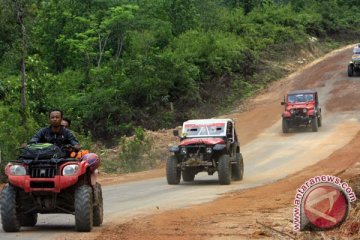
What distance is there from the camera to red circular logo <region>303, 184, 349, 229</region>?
915 centimetres

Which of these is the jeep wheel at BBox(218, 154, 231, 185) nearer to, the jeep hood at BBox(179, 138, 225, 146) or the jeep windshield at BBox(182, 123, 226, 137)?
the jeep hood at BBox(179, 138, 225, 146)

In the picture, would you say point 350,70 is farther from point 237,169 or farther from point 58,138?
point 58,138

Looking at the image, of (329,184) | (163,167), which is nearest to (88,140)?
(163,167)

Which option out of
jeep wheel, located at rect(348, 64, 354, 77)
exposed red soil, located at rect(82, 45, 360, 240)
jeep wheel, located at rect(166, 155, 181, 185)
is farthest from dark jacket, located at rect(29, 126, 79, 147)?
jeep wheel, located at rect(348, 64, 354, 77)

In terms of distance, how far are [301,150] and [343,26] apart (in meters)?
39.9

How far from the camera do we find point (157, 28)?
186 feet

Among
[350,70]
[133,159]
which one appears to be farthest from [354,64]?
[133,159]

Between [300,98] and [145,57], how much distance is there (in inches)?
448

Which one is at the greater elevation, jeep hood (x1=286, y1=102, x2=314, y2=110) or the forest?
the forest

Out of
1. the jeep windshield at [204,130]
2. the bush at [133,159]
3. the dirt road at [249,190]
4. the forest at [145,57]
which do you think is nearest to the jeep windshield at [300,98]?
the dirt road at [249,190]

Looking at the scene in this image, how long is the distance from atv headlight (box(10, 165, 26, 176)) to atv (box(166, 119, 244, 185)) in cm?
1045

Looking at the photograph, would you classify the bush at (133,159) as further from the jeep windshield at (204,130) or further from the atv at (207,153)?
the jeep windshield at (204,130)

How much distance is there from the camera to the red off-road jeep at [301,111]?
3912 centimetres

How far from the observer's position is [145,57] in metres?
47.1
